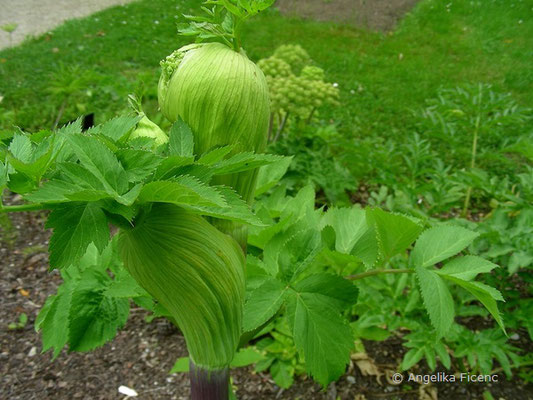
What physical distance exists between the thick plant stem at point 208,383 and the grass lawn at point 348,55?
271 centimetres

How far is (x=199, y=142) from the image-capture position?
0.61 metres

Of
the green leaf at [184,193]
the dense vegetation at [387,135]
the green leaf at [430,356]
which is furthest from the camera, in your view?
the green leaf at [430,356]

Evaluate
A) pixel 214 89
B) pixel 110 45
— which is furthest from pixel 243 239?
pixel 110 45

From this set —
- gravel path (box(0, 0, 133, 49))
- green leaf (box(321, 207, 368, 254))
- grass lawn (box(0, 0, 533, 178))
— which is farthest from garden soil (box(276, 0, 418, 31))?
green leaf (box(321, 207, 368, 254))

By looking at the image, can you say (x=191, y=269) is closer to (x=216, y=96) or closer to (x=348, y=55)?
(x=216, y=96)

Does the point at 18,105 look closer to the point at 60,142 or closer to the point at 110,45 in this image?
the point at 110,45

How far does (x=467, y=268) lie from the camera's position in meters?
0.79

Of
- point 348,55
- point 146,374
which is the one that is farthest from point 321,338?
point 348,55

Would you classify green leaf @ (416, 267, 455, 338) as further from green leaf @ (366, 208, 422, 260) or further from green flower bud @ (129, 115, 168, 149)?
green flower bud @ (129, 115, 168, 149)

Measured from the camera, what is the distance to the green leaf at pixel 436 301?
72cm

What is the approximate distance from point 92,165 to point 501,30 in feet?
18.9

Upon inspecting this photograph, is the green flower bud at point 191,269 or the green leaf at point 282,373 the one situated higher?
the green flower bud at point 191,269

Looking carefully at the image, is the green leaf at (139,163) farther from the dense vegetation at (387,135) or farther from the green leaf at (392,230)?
the green leaf at (392,230)

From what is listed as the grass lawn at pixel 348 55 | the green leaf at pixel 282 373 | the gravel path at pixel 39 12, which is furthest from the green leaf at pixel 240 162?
the gravel path at pixel 39 12
